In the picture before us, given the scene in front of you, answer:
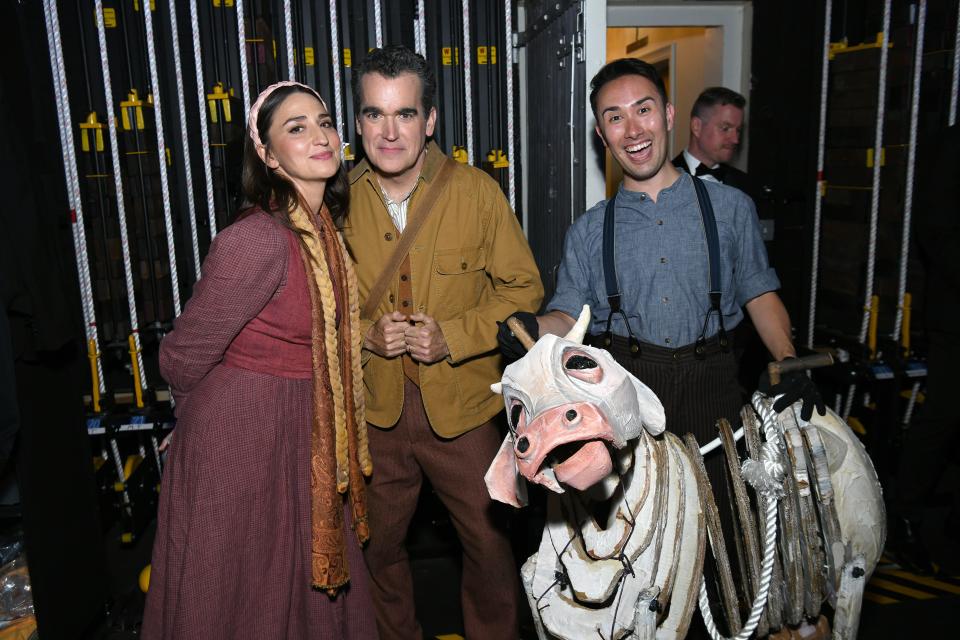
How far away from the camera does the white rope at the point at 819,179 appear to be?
418 cm

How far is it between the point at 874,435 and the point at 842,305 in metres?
0.76

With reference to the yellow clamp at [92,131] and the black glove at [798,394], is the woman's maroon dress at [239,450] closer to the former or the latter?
the black glove at [798,394]

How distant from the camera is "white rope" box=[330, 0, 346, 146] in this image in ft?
10.8

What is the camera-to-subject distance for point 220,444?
78.6 inches

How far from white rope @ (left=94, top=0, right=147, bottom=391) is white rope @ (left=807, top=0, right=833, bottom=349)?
11.0 ft

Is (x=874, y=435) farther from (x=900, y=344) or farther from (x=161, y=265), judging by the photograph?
(x=161, y=265)

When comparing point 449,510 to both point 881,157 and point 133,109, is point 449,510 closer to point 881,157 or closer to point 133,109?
point 133,109

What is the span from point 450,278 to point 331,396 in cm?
56

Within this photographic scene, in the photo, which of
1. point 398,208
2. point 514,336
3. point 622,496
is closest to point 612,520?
point 622,496

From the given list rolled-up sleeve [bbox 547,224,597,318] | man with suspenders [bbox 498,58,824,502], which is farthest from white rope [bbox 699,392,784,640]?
rolled-up sleeve [bbox 547,224,597,318]

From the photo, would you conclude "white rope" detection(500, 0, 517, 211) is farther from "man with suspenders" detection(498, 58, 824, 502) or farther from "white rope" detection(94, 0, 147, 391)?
"white rope" detection(94, 0, 147, 391)

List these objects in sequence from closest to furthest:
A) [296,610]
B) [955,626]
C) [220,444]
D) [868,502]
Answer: [868,502] → [220,444] → [296,610] → [955,626]

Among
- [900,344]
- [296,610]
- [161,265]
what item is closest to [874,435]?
[900,344]

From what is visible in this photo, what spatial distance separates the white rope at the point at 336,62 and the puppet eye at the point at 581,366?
2.20m
